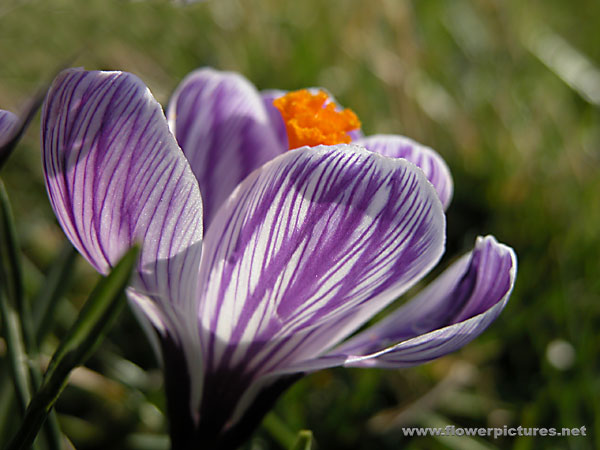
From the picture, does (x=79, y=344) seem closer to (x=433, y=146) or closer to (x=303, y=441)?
(x=303, y=441)

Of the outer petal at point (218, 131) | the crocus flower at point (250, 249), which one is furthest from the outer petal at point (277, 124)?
the crocus flower at point (250, 249)

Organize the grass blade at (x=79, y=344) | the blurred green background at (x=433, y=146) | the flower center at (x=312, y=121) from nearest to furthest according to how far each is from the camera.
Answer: the grass blade at (x=79, y=344), the flower center at (x=312, y=121), the blurred green background at (x=433, y=146)

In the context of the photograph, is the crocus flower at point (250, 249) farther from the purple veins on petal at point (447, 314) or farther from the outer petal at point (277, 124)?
the outer petal at point (277, 124)

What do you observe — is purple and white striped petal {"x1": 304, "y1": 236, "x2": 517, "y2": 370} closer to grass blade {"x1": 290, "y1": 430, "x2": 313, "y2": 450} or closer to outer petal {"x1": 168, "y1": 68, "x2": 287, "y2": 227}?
grass blade {"x1": 290, "y1": 430, "x2": 313, "y2": 450}

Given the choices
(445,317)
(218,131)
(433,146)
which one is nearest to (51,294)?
(218,131)

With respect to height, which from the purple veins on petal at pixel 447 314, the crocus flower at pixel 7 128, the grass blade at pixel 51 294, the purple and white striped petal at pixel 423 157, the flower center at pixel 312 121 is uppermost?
the crocus flower at pixel 7 128

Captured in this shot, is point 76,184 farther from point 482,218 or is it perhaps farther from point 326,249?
point 482,218

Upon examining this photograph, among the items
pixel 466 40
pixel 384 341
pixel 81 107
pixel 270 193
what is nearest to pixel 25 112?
pixel 81 107
